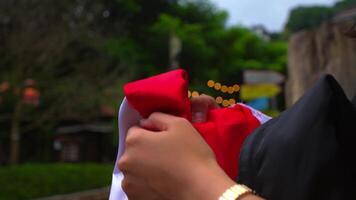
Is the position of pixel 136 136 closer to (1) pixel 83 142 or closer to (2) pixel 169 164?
(2) pixel 169 164

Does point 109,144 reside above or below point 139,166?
below

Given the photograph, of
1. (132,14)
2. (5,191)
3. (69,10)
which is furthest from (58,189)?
(132,14)

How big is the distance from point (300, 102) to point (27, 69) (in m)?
12.1

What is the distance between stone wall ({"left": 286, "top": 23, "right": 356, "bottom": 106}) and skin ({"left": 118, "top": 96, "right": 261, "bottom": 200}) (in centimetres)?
134

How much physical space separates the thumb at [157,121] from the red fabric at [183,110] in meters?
0.01

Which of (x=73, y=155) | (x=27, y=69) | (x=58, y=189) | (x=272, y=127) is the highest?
(x=272, y=127)

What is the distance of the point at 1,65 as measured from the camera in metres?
12.2


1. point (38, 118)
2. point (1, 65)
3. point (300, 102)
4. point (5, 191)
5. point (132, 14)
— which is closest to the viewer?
point (300, 102)

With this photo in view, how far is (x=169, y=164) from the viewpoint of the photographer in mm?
713

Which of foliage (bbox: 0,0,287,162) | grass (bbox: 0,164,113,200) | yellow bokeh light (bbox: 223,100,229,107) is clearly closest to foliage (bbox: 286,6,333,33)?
yellow bokeh light (bbox: 223,100,229,107)

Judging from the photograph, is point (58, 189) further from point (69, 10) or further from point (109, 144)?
point (109, 144)

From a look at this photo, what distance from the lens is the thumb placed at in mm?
738

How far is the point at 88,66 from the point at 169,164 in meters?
13.2

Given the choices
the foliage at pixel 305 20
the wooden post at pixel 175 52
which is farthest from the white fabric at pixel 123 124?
the wooden post at pixel 175 52
